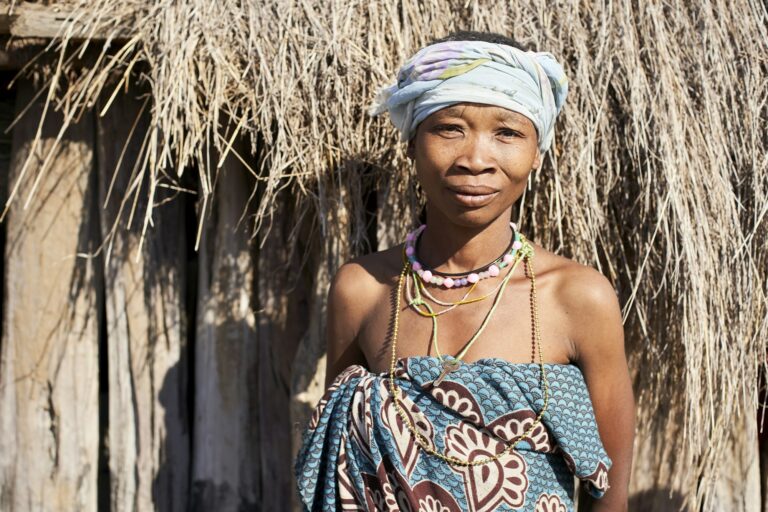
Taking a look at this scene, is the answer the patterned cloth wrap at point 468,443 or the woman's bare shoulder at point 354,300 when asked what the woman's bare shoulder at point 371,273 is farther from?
the patterned cloth wrap at point 468,443

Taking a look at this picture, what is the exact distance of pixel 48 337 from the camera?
9.91 ft

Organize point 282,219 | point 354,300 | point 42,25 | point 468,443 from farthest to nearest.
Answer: point 282,219 < point 42,25 < point 354,300 < point 468,443

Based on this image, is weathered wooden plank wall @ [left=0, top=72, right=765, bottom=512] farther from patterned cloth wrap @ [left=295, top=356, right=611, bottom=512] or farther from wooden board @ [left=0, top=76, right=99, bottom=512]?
patterned cloth wrap @ [left=295, top=356, right=611, bottom=512]

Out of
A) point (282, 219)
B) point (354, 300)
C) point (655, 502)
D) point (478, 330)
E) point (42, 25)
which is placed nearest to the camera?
point (478, 330)

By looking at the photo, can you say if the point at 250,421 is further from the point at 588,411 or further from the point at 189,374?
the point at 588,411

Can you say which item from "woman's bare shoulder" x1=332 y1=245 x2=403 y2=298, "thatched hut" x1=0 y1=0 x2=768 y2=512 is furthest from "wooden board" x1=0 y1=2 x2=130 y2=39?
"woman's bare shoulder" x1=332 y1=245 x2=403 y2=298

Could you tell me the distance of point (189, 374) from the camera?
10.5ft

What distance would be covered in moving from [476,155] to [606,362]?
1.73 ft

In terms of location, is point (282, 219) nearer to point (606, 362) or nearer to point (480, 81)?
point (480, 81)

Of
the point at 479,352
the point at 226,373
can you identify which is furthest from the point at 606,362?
the point at 226,373

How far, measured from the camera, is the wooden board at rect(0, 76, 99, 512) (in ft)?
9.87

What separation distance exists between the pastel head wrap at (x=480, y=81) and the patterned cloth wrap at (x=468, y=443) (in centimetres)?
54

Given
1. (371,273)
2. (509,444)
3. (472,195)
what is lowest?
(509,444)

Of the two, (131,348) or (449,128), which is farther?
(131,348)
